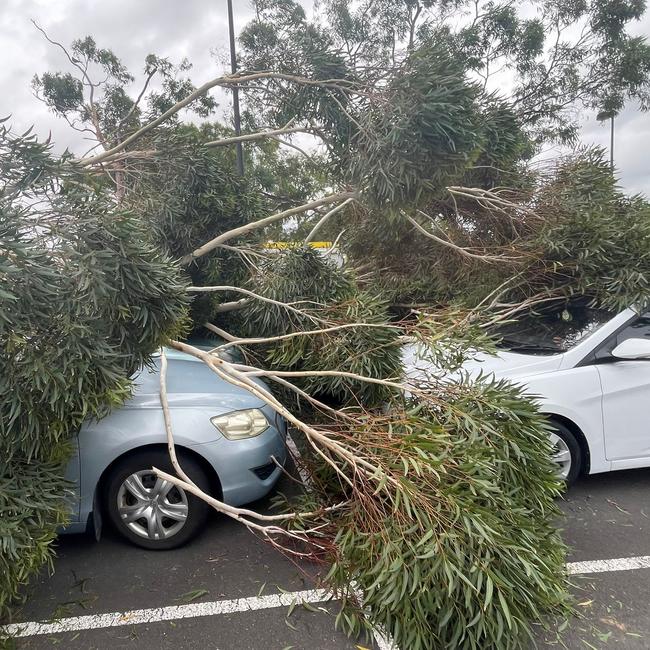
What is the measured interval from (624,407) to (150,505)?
323 centimetres

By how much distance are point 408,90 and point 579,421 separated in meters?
2.68

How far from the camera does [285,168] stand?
1412 centimetres

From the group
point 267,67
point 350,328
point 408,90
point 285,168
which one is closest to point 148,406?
point 350,328

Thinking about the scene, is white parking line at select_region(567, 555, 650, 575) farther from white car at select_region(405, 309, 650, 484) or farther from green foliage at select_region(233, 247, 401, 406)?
green foliage at select_region(233, 247, 401, 406)

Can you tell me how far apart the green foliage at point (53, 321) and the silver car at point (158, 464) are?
1.07 feet

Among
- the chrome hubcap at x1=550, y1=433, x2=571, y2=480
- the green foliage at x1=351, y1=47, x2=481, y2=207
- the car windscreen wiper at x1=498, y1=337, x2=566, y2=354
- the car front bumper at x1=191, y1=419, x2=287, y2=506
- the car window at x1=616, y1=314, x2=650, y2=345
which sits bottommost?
the chrome hubcap at x1=550, y1=433, x2=571, y2=480

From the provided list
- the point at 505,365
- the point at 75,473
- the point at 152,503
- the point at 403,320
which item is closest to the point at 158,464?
the point at 152,503

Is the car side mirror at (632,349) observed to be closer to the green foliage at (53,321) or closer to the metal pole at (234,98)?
the green foliage at (53,321)

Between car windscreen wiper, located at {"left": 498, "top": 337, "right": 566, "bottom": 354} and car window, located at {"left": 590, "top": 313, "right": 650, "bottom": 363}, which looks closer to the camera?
car window, located at {"left": 590, "top": 313, "right": 650, "bottom": 363}

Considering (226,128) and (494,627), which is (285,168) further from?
(494,627)

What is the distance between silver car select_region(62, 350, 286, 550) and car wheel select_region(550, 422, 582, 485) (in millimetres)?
2025

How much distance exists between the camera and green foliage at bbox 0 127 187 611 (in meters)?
2.17

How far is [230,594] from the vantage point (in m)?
2.62

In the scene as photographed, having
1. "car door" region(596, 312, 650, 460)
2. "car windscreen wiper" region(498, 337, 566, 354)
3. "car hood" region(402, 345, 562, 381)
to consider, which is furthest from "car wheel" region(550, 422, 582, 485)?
"car windscreen wiper" region(498, 337, 566, 354)
